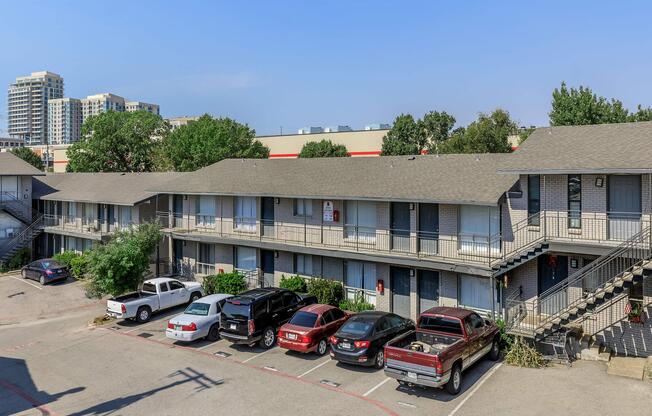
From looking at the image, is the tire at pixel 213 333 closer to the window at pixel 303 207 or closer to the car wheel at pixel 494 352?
the window at pixel 303 207


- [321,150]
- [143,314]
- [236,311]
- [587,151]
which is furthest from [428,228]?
[321,150]

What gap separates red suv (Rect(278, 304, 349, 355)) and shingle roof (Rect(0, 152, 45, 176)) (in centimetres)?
3371

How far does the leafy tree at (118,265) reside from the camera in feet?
81.4

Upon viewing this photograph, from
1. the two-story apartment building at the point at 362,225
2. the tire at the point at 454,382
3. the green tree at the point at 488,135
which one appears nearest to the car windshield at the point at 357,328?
the tire at the point at 454,382

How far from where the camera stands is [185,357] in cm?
1897

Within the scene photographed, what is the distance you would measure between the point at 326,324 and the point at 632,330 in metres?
10.9

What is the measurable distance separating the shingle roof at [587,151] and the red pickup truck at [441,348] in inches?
243

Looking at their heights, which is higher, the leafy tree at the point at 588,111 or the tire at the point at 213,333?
the leafy tree at the point at 588,111

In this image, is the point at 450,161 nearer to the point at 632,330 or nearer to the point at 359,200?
the point at 359,200

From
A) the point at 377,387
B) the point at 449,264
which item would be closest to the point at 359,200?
the point at 449,264

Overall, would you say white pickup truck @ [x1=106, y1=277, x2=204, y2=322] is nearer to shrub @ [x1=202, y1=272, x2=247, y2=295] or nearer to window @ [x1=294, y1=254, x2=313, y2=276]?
shrub @ [x1=202, y1=272, x2=247, y2=295]

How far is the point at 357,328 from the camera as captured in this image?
56.5 feet

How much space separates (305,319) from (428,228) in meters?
6.94

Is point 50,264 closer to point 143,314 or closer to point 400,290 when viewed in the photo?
point 143,314
